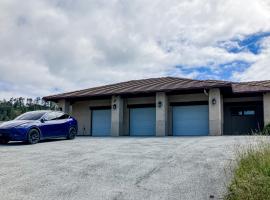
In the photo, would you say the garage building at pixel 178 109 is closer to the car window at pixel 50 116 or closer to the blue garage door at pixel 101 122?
the blue garage door at pixel 101 122

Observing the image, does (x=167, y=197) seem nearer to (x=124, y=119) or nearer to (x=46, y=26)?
(x=46, y=26)

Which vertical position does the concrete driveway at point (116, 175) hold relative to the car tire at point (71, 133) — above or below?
below

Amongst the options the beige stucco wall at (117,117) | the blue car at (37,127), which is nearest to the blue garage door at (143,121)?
the beige stucco wall at (117,117)

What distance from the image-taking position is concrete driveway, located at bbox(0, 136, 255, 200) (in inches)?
227

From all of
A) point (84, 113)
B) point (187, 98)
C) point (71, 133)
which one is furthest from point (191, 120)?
point (84, 113)

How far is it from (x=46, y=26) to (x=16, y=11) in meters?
1.77

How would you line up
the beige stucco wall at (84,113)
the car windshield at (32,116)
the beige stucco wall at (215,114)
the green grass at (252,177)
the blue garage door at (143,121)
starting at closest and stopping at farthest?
1. the green grass at (252,177)
2. the car windshield at (32,116)
3. the beige stucco wall at (215,114)
4. the blue garage door at (143,121)
5. the beige stucco wall at (84,113)

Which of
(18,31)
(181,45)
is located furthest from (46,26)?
(181,45)

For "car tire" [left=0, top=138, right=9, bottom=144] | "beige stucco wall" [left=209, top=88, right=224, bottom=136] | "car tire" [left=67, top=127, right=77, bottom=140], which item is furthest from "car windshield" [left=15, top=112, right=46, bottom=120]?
"beige stucco wall" [left=209, top=88, right=224, bottom=136]

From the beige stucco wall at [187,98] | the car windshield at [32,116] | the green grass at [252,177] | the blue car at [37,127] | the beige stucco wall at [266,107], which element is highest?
the beige stucco wall at [187,98]

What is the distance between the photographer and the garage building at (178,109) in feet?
63.6

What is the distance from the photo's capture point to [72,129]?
1666 centimetres

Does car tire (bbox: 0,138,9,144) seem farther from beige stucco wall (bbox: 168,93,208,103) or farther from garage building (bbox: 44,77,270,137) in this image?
beige stucco wall (bbox: 168,93,208,103)

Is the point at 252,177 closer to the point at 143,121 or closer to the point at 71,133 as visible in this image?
the point at 71,133
